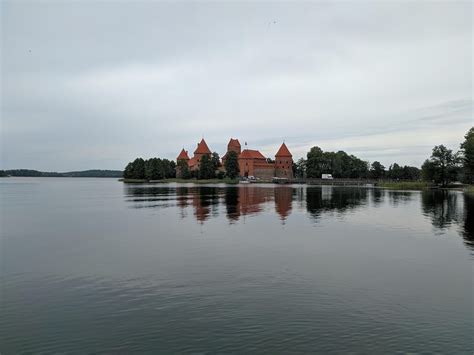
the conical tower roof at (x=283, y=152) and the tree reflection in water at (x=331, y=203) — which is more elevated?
the conical tower roof at (x=283, y=152)

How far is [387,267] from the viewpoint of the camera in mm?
15914

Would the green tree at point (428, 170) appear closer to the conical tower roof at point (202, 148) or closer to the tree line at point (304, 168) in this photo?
the tree line at point (304, 168)

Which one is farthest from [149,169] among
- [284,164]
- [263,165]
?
[284,164]

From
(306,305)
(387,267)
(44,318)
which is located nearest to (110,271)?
(44,318)

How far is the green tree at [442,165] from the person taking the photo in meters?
90.5

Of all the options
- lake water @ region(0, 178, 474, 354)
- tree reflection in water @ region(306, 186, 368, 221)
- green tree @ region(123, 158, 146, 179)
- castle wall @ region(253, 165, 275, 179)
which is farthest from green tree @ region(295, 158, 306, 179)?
lake water @ region(0, 178, 474, 354)

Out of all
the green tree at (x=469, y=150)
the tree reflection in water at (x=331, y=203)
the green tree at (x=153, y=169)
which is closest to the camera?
the tree reflection in water at (x=331, y=203)

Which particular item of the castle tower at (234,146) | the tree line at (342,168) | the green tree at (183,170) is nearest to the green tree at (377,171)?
the tree line at (342,168)

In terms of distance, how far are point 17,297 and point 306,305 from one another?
933 cm

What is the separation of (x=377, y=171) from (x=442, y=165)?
8092cm

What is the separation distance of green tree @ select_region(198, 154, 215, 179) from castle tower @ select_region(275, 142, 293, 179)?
3702cm

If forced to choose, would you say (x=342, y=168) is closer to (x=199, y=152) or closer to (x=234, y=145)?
(x=234, y=145)

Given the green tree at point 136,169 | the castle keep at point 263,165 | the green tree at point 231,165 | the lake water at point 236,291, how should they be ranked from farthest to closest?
the castle keep at point 263,165
the green tree at point 136,169
the green tree at point 231,165
the lake water at point 236,291

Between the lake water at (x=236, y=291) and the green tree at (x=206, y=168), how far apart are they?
116286 millimetres
